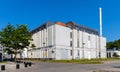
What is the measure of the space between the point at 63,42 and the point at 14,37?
2598 centimetres

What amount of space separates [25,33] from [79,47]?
113 ft

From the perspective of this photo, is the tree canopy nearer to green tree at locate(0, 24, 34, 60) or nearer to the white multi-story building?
the white multi-story building

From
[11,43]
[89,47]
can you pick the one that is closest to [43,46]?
[89,47]

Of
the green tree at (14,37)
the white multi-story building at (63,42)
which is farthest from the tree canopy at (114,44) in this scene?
the green tree at (14,37)

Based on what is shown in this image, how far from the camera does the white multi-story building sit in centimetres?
6725

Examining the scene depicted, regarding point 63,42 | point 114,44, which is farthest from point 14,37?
point 114,44

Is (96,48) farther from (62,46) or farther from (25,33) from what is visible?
(25,33)

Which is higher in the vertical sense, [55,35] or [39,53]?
[55,35]

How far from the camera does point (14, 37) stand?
46844mm

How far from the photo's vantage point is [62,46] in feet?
225

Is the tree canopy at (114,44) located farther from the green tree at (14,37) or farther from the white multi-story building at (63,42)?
the green tree at (14,37)

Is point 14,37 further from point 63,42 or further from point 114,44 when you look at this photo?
point 114,44

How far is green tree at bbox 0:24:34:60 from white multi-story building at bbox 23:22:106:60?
17.2 m

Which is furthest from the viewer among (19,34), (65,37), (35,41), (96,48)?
(96,48)
